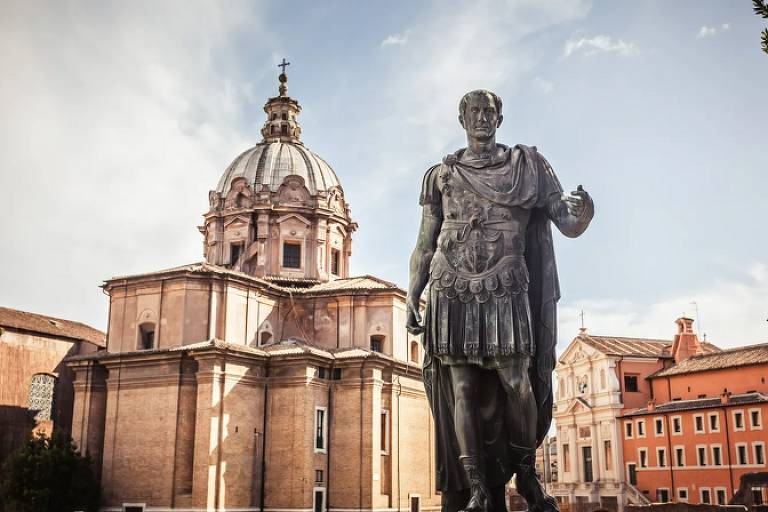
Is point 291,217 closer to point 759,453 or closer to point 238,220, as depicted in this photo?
point 238,220

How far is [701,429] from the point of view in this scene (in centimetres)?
4841

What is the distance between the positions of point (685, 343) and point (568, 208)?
54.8m

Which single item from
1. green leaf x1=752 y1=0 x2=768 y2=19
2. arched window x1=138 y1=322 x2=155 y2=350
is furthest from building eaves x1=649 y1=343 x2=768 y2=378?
green leaf x1=752 y1=0 x2=768 y2=19

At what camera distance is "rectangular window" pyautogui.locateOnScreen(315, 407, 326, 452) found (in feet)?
131

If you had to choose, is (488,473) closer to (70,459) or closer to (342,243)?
(70,459)

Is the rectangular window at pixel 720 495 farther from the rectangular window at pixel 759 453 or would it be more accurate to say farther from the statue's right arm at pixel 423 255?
the statue's right arm at pixel 423 255

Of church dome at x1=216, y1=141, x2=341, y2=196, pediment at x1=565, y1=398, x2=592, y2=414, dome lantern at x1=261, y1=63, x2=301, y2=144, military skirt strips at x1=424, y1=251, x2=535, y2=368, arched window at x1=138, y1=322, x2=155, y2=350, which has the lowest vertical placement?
military skirt strips at x1=424, y1=251, x2=535, y2=368

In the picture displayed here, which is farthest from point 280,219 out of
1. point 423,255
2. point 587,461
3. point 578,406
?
Answer: point 423,255

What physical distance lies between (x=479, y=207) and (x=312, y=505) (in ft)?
110

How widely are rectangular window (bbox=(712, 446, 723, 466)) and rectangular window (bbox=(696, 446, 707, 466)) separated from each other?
2.03 feet

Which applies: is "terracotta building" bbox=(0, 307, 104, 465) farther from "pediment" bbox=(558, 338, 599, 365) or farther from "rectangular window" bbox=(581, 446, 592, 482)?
"rectangular window" bbox=(581, 446, 592, 482)

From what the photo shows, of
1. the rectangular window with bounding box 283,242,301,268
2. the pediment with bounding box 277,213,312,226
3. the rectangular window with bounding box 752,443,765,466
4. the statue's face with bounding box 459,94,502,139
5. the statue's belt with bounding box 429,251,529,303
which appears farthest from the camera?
the pediment with bounding box 277,213,312,226

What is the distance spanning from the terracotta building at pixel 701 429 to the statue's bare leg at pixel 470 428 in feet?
127

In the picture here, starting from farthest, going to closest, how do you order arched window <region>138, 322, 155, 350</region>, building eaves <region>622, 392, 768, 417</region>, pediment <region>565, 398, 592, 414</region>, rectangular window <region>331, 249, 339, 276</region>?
pediment <region>565, 398, 592, 414</region> → rectangular window <region>331, 249, 339, 276</region> → building eaves <region>622, 392, 768, 417</region> → arched window <region>138, 322, 155, 350</region>
